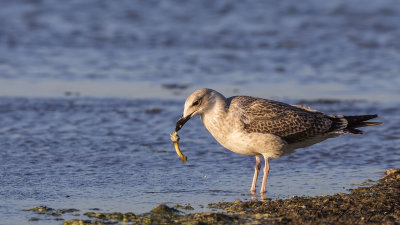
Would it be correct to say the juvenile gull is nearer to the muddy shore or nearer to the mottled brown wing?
the mottled brown wing

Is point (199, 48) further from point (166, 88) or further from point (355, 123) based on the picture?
point (355, 123)

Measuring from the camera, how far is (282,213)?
6758 mm

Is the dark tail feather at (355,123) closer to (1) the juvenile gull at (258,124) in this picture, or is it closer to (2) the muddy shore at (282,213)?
(1) the juvenile gull at (258,124)

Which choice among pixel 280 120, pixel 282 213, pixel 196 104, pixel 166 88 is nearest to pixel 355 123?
pixel 280 120

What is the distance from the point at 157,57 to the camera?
16047 millimetres

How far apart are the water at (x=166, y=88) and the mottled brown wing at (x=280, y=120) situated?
1.92ft

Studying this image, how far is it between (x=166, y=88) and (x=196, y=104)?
232 inches

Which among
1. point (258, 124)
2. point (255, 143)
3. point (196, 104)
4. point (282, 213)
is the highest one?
point (196, 104)

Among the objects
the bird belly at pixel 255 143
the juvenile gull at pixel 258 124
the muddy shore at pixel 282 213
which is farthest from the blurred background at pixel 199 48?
the muddy shore at pixel 282 213

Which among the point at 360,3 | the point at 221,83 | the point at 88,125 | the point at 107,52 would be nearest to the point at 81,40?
the point at 107,52

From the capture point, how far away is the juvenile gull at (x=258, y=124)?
306 inches

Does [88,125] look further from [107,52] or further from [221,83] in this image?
[107,52]

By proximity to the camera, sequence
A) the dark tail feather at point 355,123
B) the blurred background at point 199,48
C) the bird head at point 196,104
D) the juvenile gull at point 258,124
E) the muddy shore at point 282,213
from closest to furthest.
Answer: the muddy shore at point 282,213, the bird head at point 196,104, the juvenile gull at point 258,124, the dark tail feather at point 355,123, the blurred background at point 199,48

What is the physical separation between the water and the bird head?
786 millimetres
